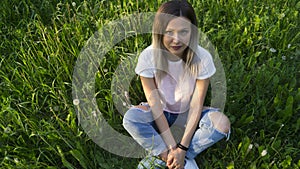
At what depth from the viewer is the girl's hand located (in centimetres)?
168

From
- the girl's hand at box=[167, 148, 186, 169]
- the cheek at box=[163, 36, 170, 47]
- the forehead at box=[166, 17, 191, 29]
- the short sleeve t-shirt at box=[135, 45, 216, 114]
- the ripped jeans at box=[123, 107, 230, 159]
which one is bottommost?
the girl's hand at box=[167, 148, 186, 169]

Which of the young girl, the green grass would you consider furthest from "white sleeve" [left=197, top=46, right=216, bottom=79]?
the green grass

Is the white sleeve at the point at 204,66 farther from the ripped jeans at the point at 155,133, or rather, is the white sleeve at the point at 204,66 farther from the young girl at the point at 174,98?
the ripped jeans at the point at 155,133

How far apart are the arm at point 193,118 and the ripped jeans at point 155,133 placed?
0.03 metres

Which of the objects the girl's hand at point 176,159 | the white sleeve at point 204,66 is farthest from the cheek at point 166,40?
the girl's hand at point 176,159

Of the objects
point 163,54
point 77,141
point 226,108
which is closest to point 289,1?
point 226,108

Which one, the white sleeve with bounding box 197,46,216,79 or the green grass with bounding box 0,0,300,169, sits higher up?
the white sleeve with bounding box 197,46,216,79

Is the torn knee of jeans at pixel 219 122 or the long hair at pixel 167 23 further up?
the long hair at pixel 167 23

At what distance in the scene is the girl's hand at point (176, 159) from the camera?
1.68 meters

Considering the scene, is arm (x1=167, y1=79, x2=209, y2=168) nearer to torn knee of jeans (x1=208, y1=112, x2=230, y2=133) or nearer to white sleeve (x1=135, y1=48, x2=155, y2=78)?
torn knee of jeans (x1=208, y1=112, x2=230, y2=133)

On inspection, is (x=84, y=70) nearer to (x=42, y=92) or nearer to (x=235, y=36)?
(x=42, y=92)

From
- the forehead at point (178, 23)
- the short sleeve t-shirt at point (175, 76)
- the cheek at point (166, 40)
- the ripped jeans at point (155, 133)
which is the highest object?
the forehead at point (178, 23)

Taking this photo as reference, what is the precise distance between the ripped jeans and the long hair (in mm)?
240

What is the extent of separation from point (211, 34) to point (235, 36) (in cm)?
15
